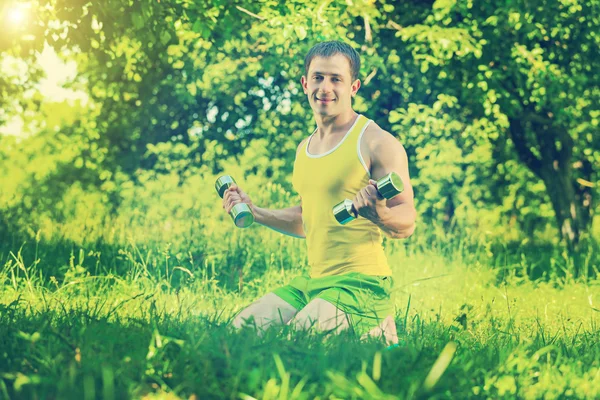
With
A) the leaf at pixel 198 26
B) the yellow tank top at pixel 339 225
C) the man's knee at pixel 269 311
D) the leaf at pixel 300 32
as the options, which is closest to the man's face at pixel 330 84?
the yellow tank top at pixel 339 225

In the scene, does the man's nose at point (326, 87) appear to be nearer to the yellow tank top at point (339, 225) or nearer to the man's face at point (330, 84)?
the man's face at point (330, 84)

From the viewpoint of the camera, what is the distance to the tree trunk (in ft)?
35.2

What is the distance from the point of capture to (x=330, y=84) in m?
4.24

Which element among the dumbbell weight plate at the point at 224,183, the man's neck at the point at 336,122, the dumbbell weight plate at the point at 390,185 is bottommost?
the dumbbell weight plate at the point at 224,183

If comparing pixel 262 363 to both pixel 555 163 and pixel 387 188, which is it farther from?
pixel 555 163

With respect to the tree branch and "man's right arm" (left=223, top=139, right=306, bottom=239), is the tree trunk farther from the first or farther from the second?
"man's right arm" (left=223, top=139, right=306, bottom=239)

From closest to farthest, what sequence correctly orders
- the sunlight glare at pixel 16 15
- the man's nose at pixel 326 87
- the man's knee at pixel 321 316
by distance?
the man's knee at pixel 321 316
the man's nose at pixel 326 87
the sunlight glare at pixel 16 15

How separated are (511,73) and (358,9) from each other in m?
2.03

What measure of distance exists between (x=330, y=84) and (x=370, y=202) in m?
0.79

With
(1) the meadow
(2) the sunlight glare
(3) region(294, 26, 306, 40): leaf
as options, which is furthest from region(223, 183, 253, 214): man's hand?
(2) the sunlight glare

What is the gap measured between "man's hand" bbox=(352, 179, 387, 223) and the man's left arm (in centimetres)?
10

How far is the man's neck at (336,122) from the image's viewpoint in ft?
14.2

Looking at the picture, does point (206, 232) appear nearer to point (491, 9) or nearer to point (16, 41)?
point (16, 41)

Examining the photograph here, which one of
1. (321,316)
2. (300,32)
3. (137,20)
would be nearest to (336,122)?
(321,316)
